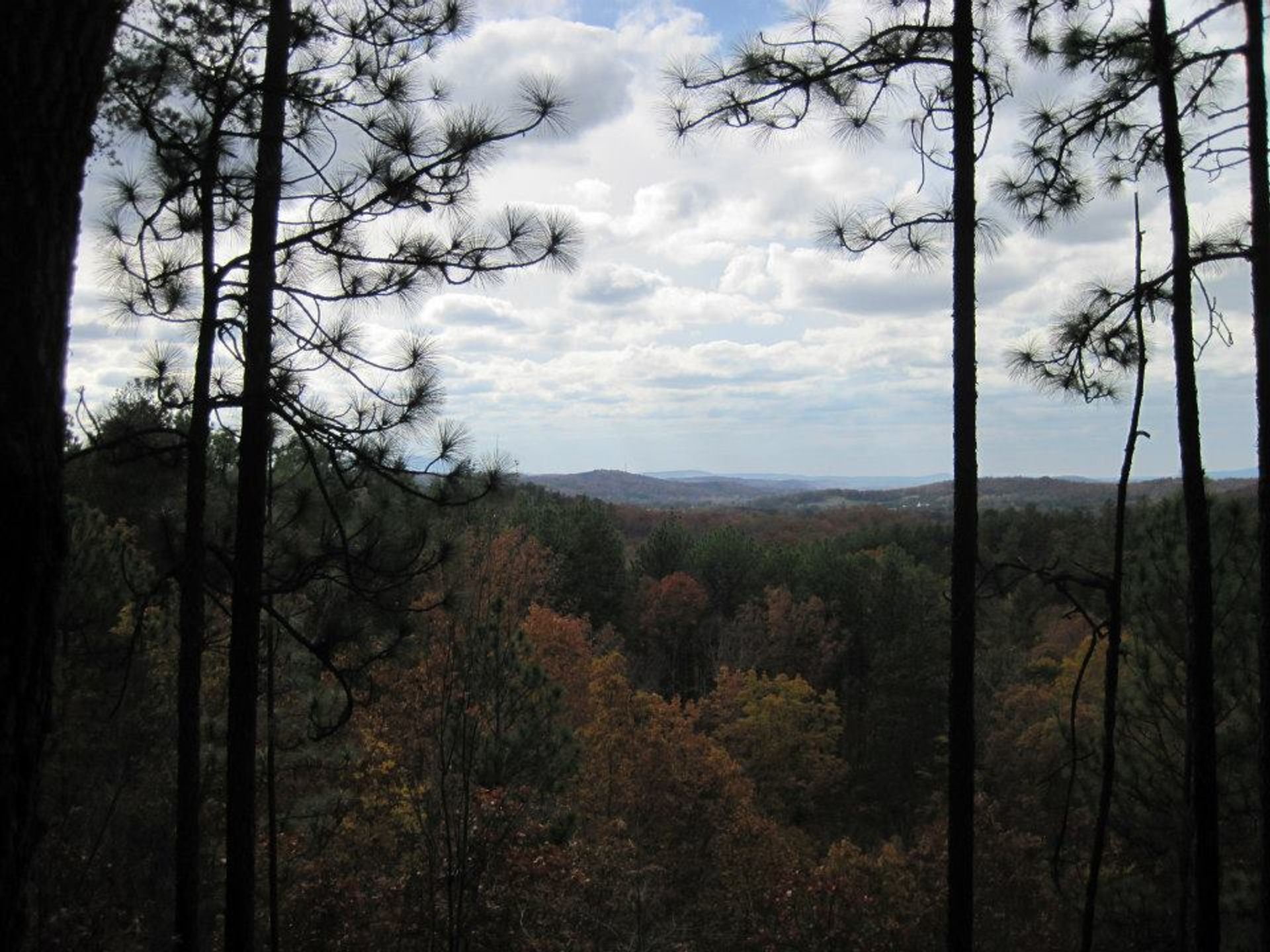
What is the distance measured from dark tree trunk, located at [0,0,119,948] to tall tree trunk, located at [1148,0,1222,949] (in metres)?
5.45

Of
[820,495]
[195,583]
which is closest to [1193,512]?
[195,583]

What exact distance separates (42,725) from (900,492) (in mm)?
163002

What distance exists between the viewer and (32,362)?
1.48 m

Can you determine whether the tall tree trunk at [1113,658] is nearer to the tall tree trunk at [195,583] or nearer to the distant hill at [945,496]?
the tall tree trunk at [195,583]

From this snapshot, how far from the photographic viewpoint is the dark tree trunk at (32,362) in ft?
4.71

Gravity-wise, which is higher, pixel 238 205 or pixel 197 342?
pixel 238 205

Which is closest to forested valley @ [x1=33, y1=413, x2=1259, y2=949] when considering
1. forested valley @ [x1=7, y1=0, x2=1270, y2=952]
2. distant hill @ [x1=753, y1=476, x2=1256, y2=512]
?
forested valley @ [x1=7, y1=0, x2=1270, y2=952]

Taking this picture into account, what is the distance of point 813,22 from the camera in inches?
191

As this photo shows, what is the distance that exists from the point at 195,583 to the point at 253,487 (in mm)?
620

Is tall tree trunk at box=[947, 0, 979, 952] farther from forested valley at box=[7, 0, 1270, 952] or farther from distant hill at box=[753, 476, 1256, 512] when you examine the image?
distant hill at box=[753, 476, 1256, 512]

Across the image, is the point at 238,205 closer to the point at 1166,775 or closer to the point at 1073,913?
the point at 1166,775

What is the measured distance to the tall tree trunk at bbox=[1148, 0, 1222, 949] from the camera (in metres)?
5.09

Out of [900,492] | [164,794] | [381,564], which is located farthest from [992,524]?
[900,492]

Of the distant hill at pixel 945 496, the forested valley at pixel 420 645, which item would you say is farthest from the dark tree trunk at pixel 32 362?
the distant hill at pixel 945 496
